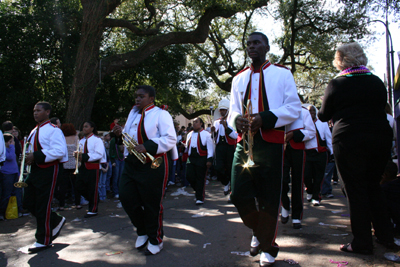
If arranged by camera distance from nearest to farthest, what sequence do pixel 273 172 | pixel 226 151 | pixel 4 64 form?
pixel 273 172 → pixel 226 151 → pixel 4 64

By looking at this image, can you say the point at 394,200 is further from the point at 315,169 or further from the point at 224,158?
the point at 224,158

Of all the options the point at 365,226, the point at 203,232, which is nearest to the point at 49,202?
the point at 203,232

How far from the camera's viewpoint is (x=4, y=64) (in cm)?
1552

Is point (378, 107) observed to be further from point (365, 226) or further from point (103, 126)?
point (103, 126)

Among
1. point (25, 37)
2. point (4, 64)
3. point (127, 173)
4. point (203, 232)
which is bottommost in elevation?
point (203, 232)

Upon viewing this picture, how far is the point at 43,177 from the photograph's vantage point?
189 inches

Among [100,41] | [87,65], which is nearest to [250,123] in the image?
[87,65]

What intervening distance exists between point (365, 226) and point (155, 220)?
243 centimetres

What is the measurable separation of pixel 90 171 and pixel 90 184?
278mm

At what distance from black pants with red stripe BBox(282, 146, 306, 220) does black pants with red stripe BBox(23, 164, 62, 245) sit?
11.3 feet

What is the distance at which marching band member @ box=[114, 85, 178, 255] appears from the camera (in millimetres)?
4273

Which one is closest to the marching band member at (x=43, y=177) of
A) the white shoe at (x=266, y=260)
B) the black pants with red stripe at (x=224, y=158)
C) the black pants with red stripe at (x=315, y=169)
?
the white shoe at (x=266, y=260)

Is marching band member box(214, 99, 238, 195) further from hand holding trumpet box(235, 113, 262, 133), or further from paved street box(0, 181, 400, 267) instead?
hand holding trumpet box(235, 113, 262, 133)

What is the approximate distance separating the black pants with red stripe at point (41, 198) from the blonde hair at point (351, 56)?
412cm
